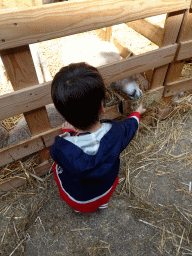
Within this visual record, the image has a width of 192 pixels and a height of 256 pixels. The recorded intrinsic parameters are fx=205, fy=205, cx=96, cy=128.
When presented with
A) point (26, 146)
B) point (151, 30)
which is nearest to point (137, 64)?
point (151, 30)

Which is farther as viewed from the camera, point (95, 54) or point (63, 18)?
point (95, 54)

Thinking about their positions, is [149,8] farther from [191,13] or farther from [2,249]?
[2,249]

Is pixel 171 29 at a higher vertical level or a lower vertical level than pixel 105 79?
higher

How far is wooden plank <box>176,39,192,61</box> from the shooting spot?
7.77 feet

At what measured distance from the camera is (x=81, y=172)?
141 centimetres

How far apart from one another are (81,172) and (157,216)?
1.30m

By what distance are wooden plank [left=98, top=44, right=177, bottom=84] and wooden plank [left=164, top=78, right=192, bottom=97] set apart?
475mm

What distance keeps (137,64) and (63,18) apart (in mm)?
1008

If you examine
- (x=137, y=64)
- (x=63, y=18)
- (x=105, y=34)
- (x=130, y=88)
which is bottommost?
(x=105, y=34)

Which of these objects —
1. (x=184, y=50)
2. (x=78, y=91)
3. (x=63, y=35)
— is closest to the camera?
(x=78, y=91)

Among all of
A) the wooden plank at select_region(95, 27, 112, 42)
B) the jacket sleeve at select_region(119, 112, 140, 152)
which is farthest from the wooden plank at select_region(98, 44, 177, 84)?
the wooden plank at select_region(95, 27, 112, 42)

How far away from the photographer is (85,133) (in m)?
1.47

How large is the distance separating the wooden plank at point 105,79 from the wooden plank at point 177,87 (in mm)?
475

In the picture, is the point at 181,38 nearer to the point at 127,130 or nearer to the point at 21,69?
the point at 127,130
